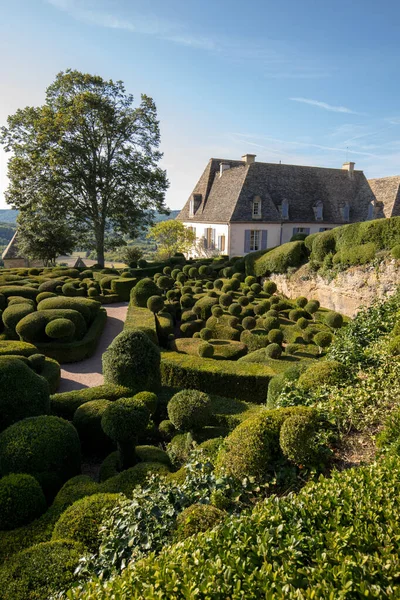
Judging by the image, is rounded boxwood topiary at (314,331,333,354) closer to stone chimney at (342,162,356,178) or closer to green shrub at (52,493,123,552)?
green shrub at (52,493,123,552)

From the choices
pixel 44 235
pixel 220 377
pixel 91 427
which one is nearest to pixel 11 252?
pixel 44 235

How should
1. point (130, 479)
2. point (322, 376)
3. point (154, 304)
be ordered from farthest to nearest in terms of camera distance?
point (154, 304) → point (322, 376) → point (130, 479)

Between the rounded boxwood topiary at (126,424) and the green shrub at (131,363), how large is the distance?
9.43ft

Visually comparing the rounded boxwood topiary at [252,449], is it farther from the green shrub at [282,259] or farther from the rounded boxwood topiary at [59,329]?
the green shrub at [282,259]

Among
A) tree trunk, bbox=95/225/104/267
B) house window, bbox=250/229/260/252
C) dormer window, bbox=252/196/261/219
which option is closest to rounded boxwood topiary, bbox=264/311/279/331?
house window, bbox=250/229/260/252

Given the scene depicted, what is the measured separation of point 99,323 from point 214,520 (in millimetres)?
15570

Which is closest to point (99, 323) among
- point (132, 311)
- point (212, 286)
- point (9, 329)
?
point (132, 311)

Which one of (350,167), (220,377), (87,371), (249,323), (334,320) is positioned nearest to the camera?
(220,377)

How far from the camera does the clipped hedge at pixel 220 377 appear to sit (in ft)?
40.1

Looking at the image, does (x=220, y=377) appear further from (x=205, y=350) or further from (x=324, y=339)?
(x=324, y=339)

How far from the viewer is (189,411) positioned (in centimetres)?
896

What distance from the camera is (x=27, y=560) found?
15.9 ft

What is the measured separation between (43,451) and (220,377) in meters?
6.30

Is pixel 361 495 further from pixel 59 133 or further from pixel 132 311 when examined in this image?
pixel 59 133
